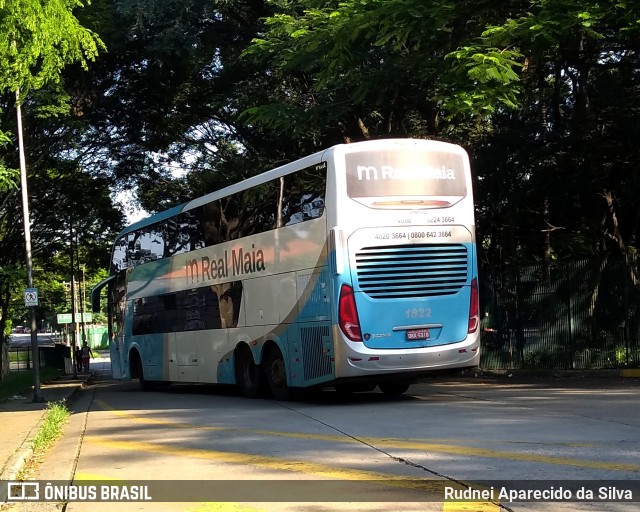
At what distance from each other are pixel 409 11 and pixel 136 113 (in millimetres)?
17444

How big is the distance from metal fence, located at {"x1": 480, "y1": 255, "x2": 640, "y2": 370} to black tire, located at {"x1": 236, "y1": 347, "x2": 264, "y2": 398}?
8.22 m

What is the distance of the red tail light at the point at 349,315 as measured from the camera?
14.5 m

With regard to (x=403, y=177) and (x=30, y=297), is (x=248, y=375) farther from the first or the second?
(x=403, y=177)

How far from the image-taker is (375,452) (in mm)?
9555

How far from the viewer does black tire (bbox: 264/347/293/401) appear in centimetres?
1701

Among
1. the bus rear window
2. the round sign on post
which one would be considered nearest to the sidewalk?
the round sign on post

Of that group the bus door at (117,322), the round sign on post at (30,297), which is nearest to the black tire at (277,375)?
the round sign on post at (30,297)

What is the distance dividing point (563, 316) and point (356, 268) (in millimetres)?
9675

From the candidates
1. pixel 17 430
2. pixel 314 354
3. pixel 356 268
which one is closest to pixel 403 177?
pixel 356 268

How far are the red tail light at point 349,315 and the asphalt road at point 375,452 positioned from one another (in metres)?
1.28

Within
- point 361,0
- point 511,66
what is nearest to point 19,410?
point 361,0

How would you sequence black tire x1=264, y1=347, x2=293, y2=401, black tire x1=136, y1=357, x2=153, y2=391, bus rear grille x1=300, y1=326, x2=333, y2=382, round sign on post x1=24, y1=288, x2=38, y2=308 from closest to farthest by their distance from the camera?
bus rear grille x1=300, y1=326, x2=333, y2=382 < black tire x1=264, y1=347, x2=293, y2=401 < round sign on post x1=24, y1=288, x2=38, y2=308 < black tire x1=136, y1=357, x2=153, y2=391

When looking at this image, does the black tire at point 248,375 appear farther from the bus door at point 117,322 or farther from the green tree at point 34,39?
the bus door at point 117,322

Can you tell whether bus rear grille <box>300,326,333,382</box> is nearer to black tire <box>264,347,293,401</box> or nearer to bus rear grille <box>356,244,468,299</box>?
black tire <box>264,347,293,401</box>
